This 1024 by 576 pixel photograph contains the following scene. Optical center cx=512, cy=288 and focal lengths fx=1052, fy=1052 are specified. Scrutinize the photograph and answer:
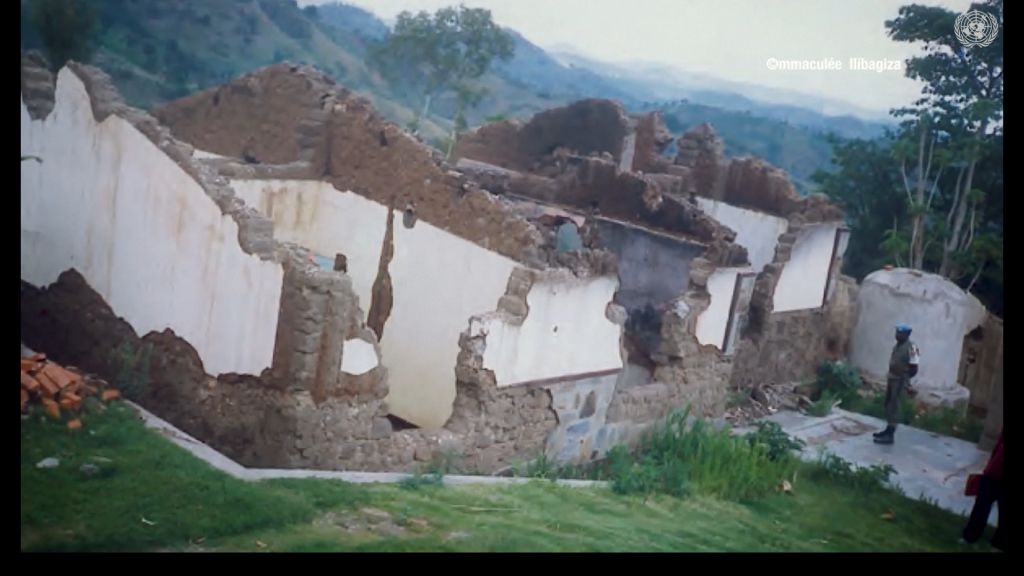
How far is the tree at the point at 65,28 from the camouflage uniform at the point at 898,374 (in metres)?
6.42

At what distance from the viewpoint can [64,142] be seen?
20.9 feet

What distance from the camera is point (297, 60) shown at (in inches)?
355

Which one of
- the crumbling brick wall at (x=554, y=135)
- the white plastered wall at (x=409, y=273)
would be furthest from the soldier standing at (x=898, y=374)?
the crumbling brick wall at (x=554, y=135)

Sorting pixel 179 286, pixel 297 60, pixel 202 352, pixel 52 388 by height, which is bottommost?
pixel 52 388

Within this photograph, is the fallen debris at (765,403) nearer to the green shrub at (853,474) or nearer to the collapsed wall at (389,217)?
the green shrub at (853,474)

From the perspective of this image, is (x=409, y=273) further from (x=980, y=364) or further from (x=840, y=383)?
(x=980, y=364)

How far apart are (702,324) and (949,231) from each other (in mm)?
2177

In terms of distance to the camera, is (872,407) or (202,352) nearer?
(202,352)

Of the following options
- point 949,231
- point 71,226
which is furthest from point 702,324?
point 71,226

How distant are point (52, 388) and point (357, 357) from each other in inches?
66.0

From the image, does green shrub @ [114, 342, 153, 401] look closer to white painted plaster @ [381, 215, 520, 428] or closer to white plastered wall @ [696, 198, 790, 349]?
white painted plaster @ [381, 215, 520, 428]

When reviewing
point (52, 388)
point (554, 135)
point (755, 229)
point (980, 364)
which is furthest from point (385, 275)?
point (980, 364)

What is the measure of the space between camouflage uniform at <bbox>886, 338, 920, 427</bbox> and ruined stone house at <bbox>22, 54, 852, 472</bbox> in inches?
56.6
